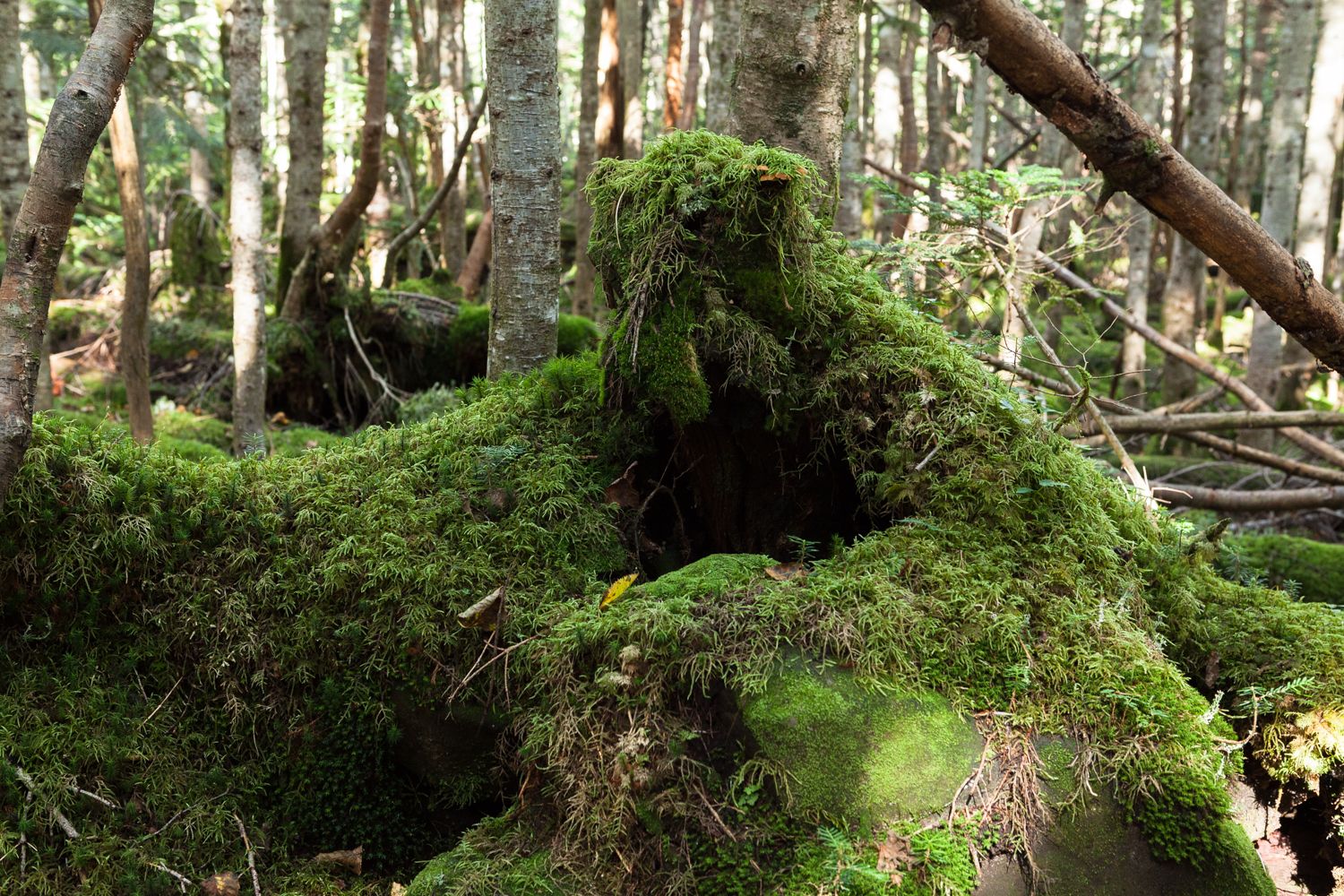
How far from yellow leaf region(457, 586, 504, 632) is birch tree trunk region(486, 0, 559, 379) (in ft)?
6.15

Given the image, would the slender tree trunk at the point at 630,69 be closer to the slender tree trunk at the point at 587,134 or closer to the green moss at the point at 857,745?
the slender tree trunk at the point at 587,134

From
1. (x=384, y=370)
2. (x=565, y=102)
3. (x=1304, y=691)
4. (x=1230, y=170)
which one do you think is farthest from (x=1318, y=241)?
(x=565, y=102)

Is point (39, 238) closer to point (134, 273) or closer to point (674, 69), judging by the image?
point (134, 273)

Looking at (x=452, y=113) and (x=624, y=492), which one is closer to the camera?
(x=624, y=492)

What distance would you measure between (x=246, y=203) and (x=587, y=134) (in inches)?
203

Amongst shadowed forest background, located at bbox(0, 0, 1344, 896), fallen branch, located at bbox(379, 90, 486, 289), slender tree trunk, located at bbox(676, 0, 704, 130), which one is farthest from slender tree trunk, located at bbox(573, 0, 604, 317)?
shadowed forest background, located at bbox(0, 0, 1344, 896)

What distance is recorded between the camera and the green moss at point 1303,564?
19.1 ft

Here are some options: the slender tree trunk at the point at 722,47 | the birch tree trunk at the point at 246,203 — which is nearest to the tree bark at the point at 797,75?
the birch tree trunk at the point at 246,203

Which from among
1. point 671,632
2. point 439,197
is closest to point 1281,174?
point 439,197

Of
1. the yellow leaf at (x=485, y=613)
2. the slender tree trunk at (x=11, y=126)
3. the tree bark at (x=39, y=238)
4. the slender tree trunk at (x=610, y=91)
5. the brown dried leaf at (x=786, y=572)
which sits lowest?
the yellow leaf at (x=485, y=613)

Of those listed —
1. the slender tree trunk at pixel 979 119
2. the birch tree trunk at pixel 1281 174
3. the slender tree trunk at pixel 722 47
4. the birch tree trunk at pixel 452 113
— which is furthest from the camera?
the slender tree trunk at pixel 979 119

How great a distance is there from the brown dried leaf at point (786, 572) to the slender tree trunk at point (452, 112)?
11.5 metres

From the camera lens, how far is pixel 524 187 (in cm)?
491

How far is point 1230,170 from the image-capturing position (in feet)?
79.7
